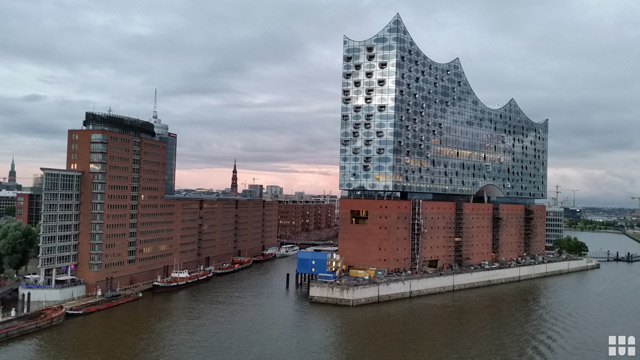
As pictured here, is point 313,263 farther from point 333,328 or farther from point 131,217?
point 131,217

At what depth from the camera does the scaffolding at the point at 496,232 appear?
392 ft

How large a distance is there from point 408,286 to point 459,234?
25.3 meters

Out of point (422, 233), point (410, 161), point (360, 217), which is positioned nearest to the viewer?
point (360, 217)

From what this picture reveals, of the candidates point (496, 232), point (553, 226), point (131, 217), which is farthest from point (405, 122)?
point (553, 226)

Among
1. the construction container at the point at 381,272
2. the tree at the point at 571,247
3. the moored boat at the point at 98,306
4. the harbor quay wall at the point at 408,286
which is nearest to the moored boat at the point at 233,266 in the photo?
the moored boat at the point at 98,306

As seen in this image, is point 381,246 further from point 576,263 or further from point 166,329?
point 576,263

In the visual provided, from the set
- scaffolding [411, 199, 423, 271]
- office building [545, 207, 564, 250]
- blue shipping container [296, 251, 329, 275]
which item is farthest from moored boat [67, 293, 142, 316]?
office building [545, 207, 564, 250]

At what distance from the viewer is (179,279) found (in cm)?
9319

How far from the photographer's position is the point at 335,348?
5859 centimetres

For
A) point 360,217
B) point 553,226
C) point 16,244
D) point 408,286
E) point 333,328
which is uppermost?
point 360,217

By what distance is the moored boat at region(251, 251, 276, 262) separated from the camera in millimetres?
134775

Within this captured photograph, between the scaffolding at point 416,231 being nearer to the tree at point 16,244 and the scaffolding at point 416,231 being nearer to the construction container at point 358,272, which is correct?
the construction container at point 358,272

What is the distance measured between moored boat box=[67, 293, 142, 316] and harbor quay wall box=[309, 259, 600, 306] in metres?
→ 28.0

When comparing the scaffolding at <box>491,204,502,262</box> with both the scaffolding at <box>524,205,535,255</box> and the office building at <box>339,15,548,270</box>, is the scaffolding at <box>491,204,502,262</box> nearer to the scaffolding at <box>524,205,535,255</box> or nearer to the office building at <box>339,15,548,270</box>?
the office building at <box>339,15,548,270</box>
